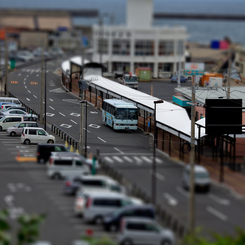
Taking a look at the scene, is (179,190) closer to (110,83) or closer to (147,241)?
(147,241)

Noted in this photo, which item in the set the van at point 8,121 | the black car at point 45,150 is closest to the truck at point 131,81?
the van at point 8,121

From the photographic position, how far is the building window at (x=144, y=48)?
11312 cm

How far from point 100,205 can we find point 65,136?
26.2 metres

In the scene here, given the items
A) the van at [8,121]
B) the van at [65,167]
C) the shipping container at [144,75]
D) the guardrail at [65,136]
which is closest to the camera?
the van at [65,167]

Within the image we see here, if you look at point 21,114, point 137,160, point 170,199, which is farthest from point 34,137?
point 170,199

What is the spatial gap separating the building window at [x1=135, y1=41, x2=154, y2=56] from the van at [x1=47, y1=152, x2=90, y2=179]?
77036mm

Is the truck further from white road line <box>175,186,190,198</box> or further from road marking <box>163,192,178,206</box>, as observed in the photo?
road marking <box>163,192,178,206</box>

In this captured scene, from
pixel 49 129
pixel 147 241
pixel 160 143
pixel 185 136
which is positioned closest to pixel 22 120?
pixel 49 129

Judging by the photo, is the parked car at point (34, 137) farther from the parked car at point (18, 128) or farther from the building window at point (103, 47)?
the building window at point (103, 47)

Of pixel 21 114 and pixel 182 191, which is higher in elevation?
pixel 182 191

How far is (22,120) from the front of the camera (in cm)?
6053

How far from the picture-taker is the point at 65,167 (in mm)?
36844

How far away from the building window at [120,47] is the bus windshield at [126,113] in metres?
55.7

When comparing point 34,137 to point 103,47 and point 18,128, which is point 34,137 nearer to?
point 18,128
